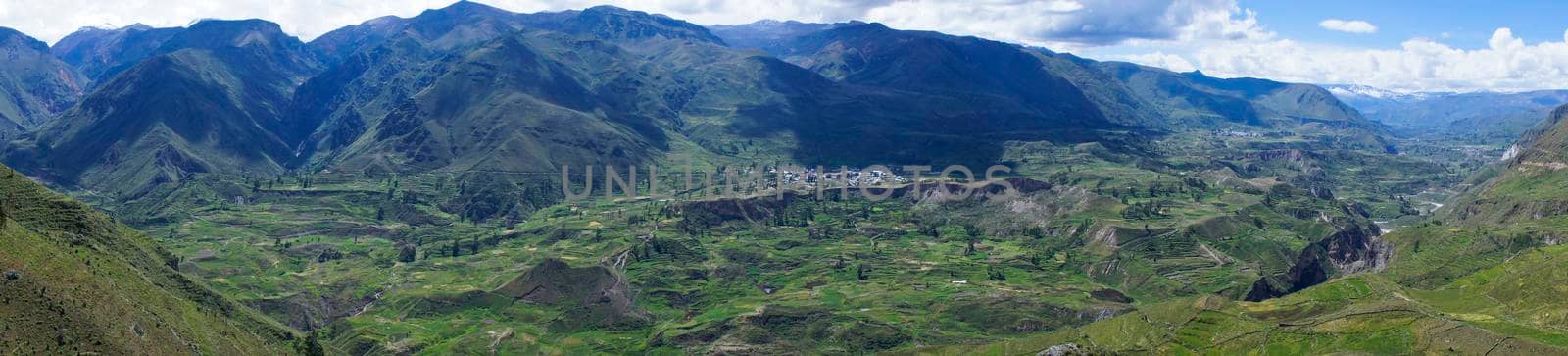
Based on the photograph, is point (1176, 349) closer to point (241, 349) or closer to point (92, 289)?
point (241, 349)

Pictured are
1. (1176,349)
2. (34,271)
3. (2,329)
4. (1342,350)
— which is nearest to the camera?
(2,329)

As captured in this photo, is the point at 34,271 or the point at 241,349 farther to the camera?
the point at 241,349

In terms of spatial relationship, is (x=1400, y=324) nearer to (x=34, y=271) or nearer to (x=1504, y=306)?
(x=1504, y=306)

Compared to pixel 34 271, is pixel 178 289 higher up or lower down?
lower down

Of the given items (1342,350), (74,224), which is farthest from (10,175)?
(1342,350)

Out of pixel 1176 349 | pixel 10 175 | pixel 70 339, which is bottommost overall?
pixel 1176 349

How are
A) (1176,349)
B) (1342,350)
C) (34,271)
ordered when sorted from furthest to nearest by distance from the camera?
(1176,349)
(1342,350)
(34,271)
